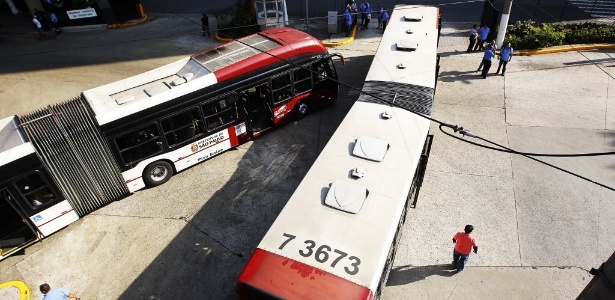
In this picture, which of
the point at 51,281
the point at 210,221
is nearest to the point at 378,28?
the point at 210,221

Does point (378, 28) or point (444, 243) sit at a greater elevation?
point (378, 28)

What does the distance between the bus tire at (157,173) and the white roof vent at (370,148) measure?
21.8 ft

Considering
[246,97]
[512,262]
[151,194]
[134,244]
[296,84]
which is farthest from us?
[296,84]

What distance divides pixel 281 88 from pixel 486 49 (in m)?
9.77

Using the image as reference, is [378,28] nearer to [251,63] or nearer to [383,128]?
[251,63]

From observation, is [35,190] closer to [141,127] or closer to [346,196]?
[141,127]

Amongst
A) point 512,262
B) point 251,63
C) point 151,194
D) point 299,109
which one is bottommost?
point 512,262

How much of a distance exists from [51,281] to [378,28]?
20.3 metres

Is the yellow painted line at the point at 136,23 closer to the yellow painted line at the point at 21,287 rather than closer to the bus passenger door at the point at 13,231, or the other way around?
the bus passenger door at the point at 13,231

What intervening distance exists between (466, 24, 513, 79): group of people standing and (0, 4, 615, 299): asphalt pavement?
657 millimetres

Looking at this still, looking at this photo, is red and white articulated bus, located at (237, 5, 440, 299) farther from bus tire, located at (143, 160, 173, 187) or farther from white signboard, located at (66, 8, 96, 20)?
white signboard, located at (66, 8, 96, 20)

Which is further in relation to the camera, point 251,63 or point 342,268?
point 251,63

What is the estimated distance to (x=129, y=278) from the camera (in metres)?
9.38

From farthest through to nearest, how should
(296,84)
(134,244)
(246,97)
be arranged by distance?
(296,84)
(246,97)
(134,244)
